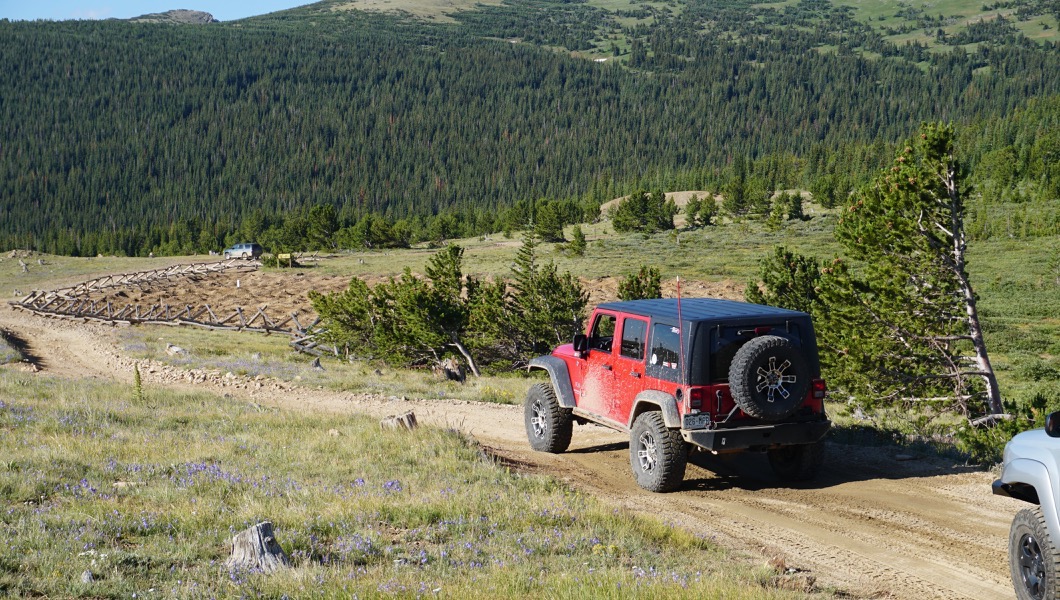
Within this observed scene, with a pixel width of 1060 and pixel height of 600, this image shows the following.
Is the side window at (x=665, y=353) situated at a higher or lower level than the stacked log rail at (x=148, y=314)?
higher

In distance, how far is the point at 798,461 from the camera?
10.5 metres

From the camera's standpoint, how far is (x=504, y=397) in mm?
18562

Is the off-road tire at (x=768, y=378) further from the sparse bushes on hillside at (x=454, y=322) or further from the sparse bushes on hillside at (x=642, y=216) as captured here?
the sparse bushes on hillside at (x=642, y=216)

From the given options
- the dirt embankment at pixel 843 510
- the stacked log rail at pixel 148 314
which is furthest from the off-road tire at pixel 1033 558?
the stacked log rail at pixel 148 314

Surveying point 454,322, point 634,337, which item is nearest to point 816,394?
point 634,337

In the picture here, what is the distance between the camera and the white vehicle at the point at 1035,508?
571 cm

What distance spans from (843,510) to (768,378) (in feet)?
5.30

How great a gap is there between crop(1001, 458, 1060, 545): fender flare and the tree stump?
17.6 feet

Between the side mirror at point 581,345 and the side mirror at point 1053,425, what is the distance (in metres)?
6.52

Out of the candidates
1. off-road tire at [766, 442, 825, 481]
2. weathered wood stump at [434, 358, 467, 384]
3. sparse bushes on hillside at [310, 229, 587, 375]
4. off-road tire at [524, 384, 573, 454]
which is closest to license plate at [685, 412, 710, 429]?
off-road tire at [766, 442, 825, 481]

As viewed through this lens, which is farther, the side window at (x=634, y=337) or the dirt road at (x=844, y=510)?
the side window at (x=634, y=337)

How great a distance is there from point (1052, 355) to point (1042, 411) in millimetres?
28230

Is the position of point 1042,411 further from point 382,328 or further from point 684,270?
point 684,270

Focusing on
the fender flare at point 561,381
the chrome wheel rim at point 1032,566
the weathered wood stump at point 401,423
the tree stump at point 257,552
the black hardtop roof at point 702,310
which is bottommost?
the weathered wood stump at point 401,423
